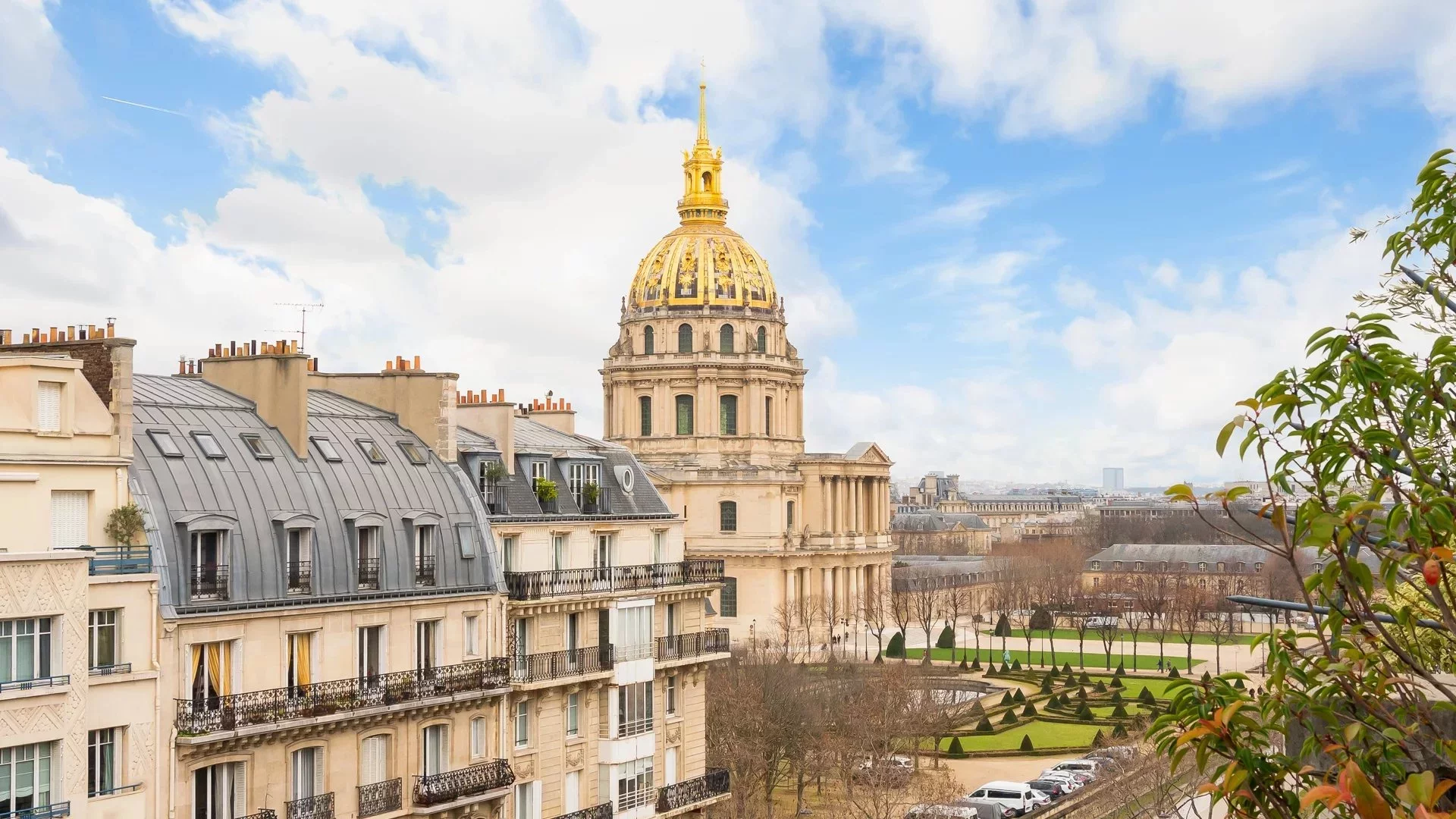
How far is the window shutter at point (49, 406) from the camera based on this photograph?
26875 mm

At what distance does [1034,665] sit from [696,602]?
6209 centimetres

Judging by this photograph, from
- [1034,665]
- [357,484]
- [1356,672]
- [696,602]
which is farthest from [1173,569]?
[1356,672]

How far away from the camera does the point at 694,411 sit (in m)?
126

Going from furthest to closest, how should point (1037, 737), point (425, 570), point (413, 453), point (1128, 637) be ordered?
point (1128, 637)
point (1037, 737)
point (413, 453)
point (425, 570)

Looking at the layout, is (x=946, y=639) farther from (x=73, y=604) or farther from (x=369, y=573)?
(x=73, y=604)

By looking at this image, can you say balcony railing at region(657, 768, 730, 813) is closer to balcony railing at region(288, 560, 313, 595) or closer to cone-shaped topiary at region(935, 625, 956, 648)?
balcony railing at region(288, 560, 313, 595)

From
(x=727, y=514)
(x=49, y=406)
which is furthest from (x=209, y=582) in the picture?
(x=727, y=514)

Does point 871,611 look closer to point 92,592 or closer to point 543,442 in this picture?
point 543,442

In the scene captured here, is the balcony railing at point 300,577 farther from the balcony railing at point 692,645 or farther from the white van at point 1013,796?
the white van at point 1013,796

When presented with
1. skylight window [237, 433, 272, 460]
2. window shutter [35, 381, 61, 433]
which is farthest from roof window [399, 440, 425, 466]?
window shutter [35, 381, 61, 433]

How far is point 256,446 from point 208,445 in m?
1.29

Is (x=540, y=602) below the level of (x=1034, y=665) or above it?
above

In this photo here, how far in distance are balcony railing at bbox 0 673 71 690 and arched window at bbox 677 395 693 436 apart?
330 feet

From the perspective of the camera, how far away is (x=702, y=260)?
126125 mm
